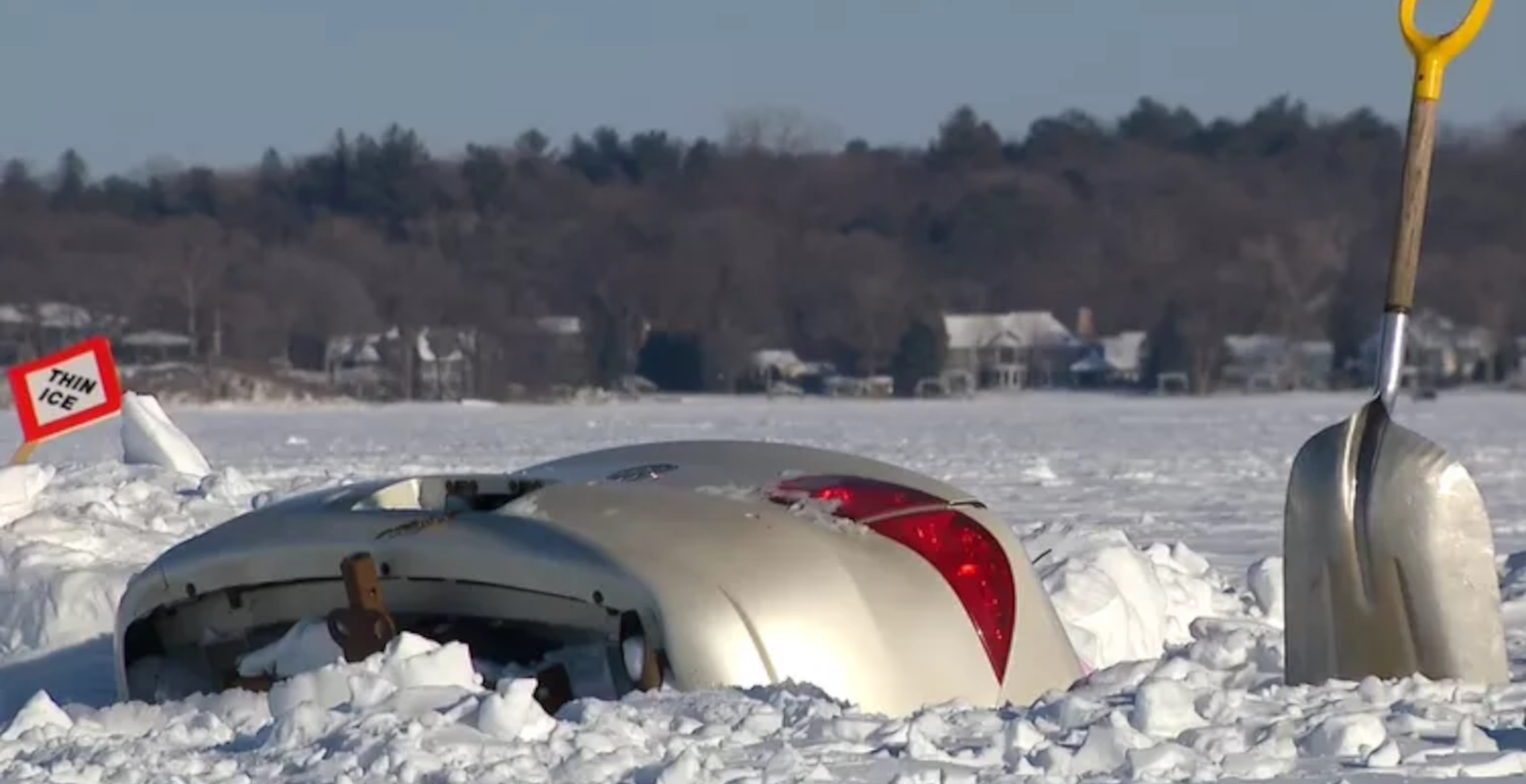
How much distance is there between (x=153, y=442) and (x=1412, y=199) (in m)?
10.4

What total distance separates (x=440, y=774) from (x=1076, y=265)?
4736 inches

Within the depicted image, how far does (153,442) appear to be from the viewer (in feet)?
48.0

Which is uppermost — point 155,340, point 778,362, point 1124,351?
point 155,340

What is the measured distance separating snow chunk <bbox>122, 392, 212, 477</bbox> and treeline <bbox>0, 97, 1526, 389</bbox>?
8510 centimetres

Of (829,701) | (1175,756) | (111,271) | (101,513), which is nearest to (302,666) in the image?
(829,701)

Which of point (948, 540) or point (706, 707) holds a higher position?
point (948, 540)

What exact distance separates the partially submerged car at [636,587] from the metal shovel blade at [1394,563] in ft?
1.76

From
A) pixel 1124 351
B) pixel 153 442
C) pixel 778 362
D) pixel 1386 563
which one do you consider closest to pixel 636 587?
pixel 1386 563

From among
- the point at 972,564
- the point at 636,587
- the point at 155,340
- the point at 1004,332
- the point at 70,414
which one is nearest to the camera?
the point at 636,587

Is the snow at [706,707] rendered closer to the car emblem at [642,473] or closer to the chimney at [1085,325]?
the car emblem at [642,473]

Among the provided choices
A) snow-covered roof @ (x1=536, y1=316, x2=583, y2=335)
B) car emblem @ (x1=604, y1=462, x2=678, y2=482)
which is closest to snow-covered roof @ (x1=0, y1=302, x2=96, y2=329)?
snow-covered roof @ (x1=536, y1=316, x2=583, y2=335)

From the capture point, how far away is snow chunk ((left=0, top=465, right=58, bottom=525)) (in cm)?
971

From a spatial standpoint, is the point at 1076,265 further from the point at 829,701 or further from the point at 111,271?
the point at 829,701

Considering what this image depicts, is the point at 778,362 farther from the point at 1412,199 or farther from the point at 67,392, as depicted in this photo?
the point at 1412,199
